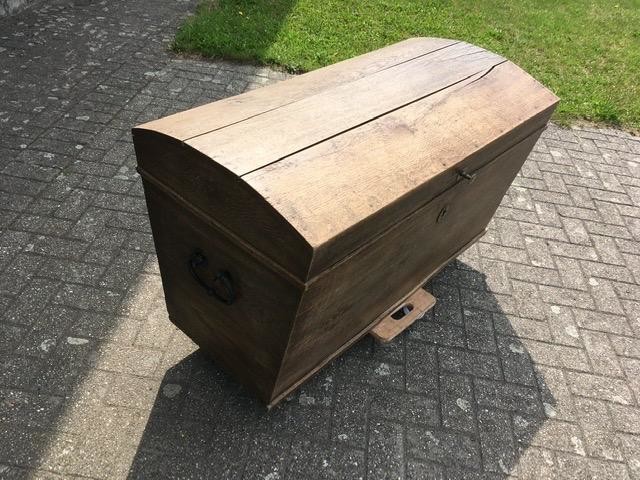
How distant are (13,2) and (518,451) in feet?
20.5

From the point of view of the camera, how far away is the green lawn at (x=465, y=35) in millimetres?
5184

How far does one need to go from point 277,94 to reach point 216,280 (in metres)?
0.78

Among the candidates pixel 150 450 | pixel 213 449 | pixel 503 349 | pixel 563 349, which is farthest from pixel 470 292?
pixel 150 450

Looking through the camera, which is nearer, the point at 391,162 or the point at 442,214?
the point at 391,162

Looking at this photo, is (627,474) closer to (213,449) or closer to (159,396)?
(213,449)

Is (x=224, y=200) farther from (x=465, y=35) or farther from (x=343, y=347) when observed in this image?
(x=465, y=35)

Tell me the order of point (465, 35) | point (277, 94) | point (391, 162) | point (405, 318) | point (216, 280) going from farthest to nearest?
point (465, 35), point (405, 318), point (277, 94), point (216, 280), point (391, 162)

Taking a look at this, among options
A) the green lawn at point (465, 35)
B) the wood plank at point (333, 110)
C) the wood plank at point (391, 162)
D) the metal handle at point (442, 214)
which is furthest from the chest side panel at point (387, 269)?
the green lawn at point (465, 35)

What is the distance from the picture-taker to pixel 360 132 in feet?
5.59

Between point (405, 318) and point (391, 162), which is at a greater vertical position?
point (391, 162)

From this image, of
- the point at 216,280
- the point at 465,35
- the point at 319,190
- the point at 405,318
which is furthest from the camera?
the point at 465,35

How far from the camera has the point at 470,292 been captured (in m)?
2.96

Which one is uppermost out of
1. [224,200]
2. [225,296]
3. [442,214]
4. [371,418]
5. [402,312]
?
[224,200]

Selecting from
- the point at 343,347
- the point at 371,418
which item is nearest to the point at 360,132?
the point at 343,347
